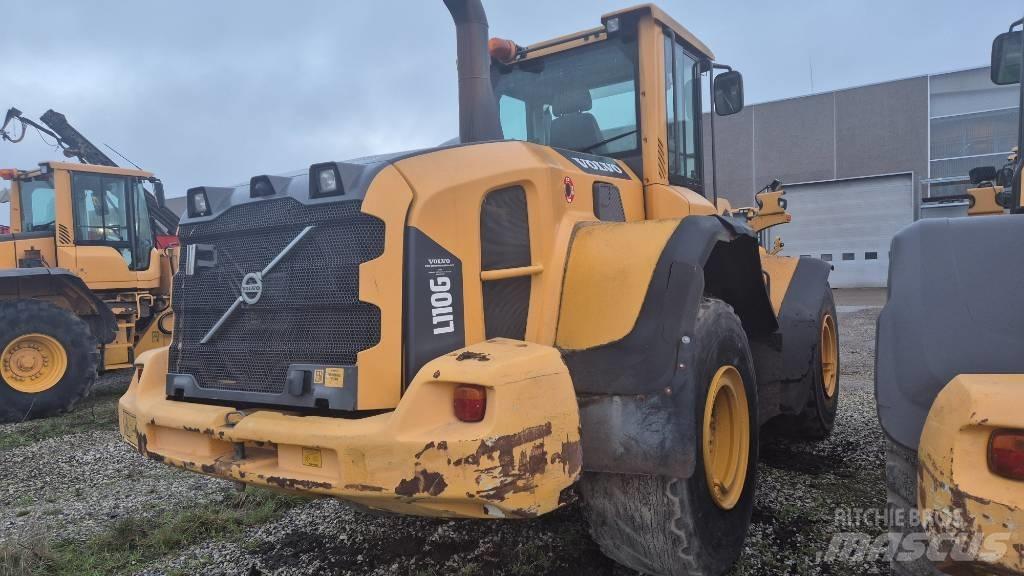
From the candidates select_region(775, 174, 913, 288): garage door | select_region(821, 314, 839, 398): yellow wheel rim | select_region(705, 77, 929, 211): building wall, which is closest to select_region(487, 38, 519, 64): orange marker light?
select_region(821, 314, 839, 398): yellow wheel rim

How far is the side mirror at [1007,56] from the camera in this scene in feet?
12.4

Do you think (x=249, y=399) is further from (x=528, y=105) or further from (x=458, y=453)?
(x=528, y=105)

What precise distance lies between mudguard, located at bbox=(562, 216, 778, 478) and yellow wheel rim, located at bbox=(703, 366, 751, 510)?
0.47 meters

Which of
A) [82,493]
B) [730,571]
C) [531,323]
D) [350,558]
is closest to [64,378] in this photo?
[82,493]

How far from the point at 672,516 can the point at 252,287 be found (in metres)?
1.89

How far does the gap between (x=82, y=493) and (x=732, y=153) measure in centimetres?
2696

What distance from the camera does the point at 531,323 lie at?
8.63 ft

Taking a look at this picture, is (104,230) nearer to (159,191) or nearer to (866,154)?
(159,191)

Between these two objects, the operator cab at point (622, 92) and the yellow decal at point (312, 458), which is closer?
the yellow decal at point (312, 458)

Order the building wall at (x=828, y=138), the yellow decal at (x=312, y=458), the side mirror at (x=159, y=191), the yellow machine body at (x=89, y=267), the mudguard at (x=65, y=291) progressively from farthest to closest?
1. the building wall at (x=828, y=138)
2. the side mirror at (x=159, y=191)
3. the yellow machine body at (x=89, y=267)
4. the mudguard at (x=65, y=291)
5. the yellow decal at (x=312, y=458)

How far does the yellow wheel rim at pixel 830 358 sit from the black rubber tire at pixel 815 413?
0.11 metres

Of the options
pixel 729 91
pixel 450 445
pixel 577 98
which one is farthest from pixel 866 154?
pixel 450 445

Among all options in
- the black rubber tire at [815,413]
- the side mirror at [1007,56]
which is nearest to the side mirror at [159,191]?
the black rubber tire at [815,413]

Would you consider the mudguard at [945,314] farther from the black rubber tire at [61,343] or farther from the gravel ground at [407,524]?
the black rubber tire at [61,343]
